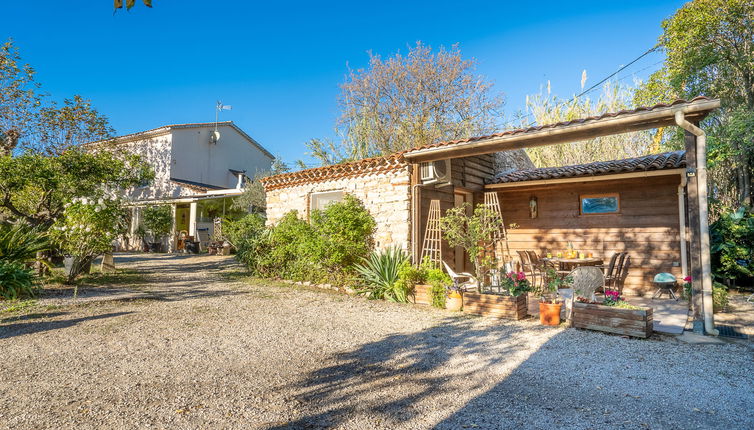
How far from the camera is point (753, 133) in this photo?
1039 cm

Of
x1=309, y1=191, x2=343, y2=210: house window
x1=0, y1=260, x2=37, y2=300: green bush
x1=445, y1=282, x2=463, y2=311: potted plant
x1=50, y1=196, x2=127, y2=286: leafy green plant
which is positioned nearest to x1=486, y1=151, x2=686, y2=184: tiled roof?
x1=445, y1=282, x2=463, y2=311: potted plant

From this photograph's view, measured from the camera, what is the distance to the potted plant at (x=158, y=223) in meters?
18.2

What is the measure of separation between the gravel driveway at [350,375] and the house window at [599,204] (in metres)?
4.33

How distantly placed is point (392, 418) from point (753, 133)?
43.8 feet

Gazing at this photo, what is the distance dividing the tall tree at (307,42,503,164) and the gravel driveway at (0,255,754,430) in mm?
12213

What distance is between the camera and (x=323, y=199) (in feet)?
31.6

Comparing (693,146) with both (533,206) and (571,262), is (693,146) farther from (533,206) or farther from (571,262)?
(533,206)

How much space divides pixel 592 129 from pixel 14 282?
30.6ft

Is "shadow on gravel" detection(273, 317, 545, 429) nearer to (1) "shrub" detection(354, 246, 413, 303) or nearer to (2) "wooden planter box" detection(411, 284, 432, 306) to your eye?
(2) "wooden planter box" detection(411, 284, 432, 306)

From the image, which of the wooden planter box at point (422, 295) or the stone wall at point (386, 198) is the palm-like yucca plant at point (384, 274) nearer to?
the wooden planter box at point (422, 295)

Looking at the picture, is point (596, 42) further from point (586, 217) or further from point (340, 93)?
point (340, 93)

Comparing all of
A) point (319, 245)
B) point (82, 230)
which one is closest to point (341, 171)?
point (319, 245)

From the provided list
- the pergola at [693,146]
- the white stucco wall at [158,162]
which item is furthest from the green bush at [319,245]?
the white stucco wall at [158,162]

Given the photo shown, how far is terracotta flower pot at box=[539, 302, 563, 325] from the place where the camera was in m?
5.20
